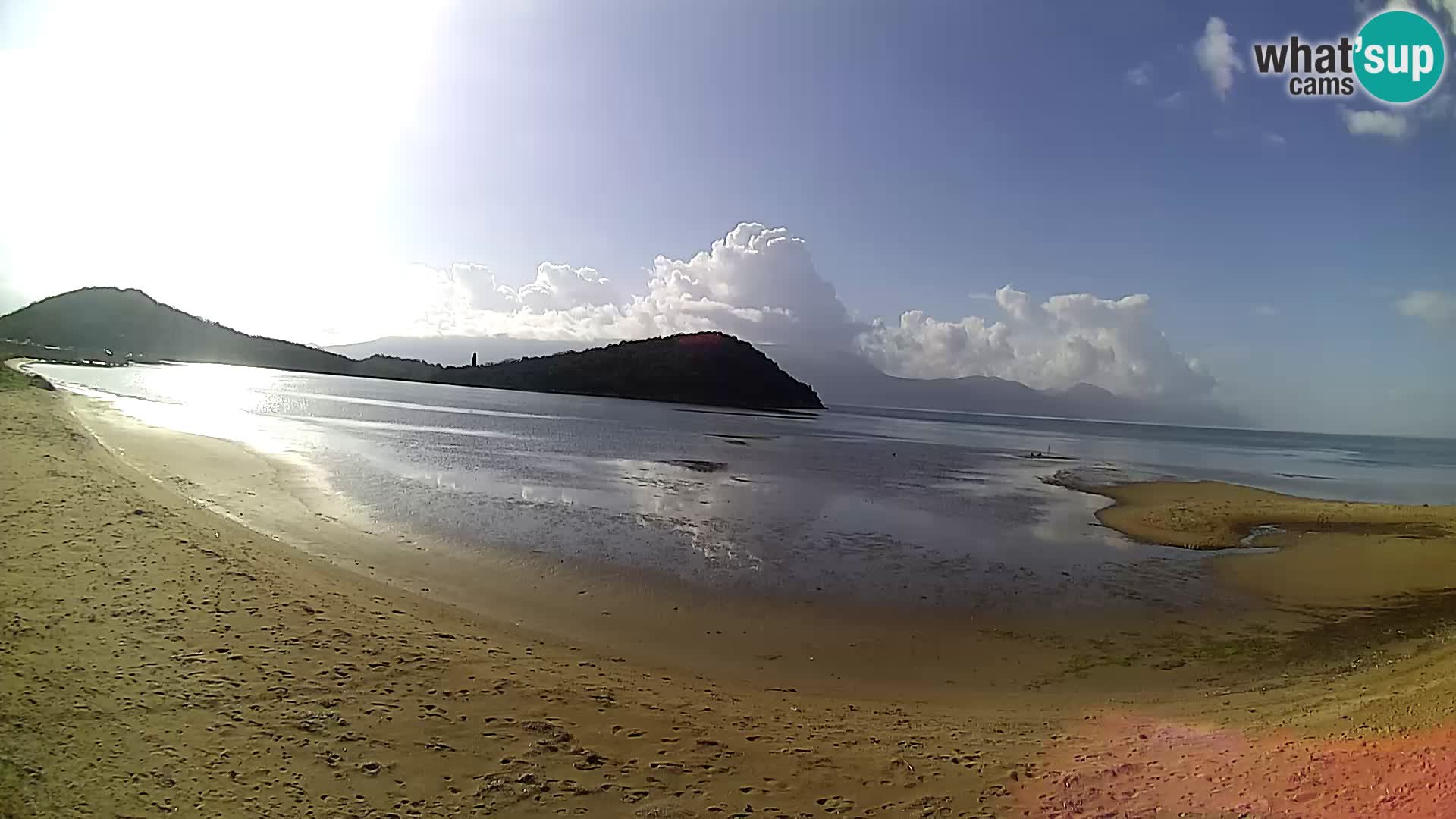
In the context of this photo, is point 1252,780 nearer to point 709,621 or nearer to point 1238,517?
point 709,621

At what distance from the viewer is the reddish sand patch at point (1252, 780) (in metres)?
5.75

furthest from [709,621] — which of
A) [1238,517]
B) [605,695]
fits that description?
[1238,517]

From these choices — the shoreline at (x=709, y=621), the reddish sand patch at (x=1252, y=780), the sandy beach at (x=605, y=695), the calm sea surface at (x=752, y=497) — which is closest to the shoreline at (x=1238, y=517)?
the calm sea surface at (x=752, y=497)

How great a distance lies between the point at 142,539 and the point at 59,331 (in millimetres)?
233628

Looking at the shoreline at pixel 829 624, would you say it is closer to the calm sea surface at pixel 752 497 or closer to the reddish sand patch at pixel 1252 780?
the calm sea surface at pixel 752 497

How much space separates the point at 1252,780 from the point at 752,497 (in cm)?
2234

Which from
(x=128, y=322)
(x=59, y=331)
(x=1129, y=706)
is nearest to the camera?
(x=1129, y=706)

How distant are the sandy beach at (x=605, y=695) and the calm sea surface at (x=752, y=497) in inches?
106

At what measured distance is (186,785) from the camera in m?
5.75

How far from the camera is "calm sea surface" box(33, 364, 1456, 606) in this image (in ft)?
56.7

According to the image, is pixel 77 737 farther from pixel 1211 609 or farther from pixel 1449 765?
pixel 1211 609

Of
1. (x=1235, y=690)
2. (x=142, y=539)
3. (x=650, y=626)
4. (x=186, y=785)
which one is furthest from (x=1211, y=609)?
(x=142, y=539)

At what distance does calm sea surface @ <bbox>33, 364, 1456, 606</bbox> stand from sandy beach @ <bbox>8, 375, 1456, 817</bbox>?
106 inches

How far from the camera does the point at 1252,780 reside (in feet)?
20.9
